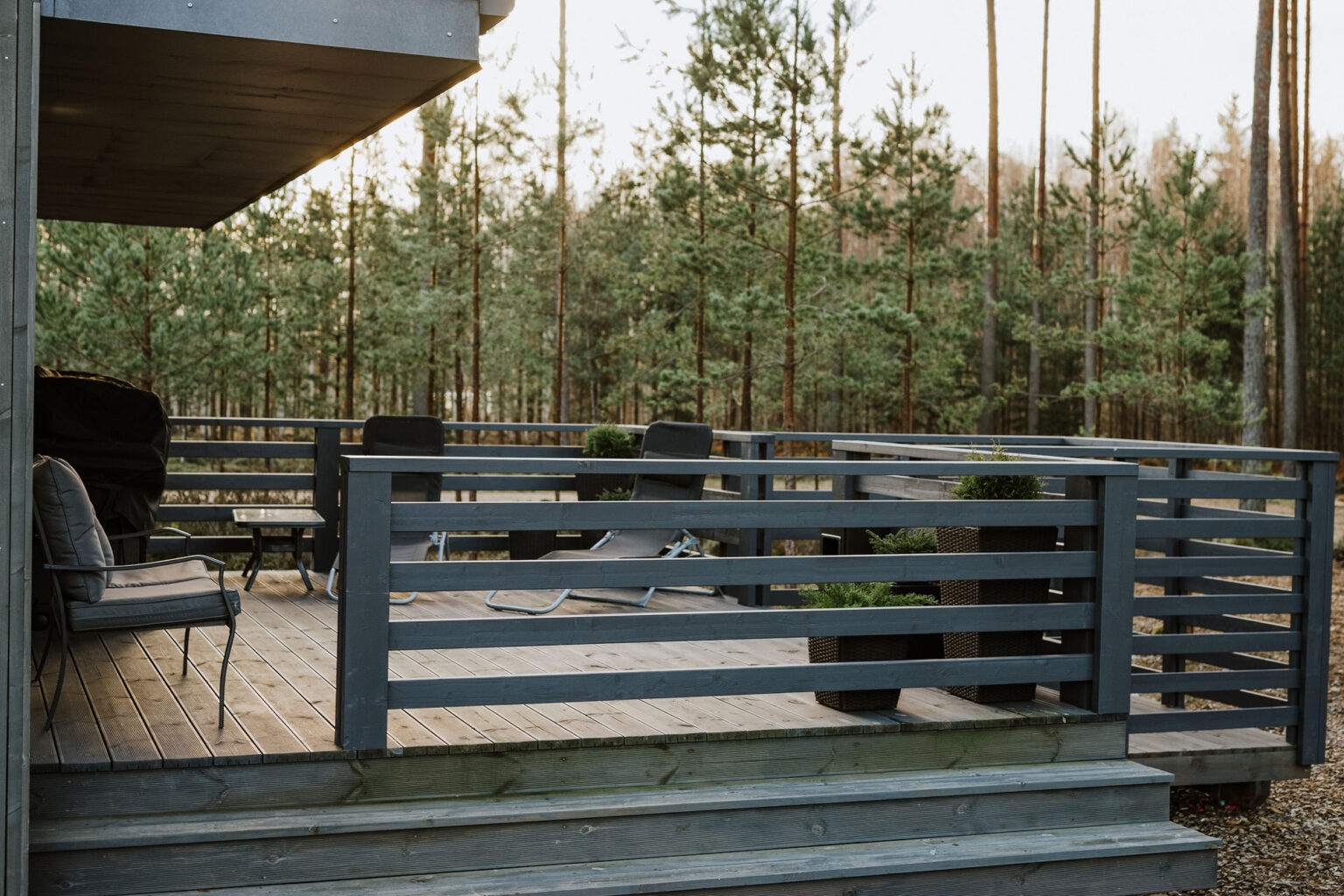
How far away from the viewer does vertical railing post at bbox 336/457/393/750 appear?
10.0ft

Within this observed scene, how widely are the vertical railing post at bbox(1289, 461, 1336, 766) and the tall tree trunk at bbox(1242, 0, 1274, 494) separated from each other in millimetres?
10865

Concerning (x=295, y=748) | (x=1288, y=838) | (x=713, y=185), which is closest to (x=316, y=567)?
(x=295, y=748)

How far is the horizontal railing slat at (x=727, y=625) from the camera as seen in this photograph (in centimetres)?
320

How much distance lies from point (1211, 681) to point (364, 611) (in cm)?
330

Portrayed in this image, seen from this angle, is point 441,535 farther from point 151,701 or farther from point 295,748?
point 295,748

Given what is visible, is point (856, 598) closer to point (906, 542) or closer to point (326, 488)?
point (906, 542)

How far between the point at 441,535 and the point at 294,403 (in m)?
14.1

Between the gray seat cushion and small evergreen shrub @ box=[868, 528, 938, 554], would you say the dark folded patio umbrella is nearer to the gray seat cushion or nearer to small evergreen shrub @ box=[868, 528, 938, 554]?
the gray seat cushion

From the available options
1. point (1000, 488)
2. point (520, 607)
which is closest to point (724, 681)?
point (1000, 488)

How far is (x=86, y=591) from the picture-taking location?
3.36 meters

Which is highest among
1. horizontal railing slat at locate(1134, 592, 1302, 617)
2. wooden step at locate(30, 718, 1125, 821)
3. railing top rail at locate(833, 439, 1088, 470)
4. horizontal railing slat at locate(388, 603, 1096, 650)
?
railing top rail at locate(833, 439, 1088, 470)

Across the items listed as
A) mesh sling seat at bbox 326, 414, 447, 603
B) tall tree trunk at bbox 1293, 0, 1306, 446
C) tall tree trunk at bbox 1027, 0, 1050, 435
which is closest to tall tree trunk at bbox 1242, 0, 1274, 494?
tall tree trunk at bbox 1293, 0, 1306, 446

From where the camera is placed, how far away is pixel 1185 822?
480cm

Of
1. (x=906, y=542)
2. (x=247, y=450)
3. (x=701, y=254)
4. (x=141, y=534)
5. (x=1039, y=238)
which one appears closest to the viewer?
(x=906, y=542)
